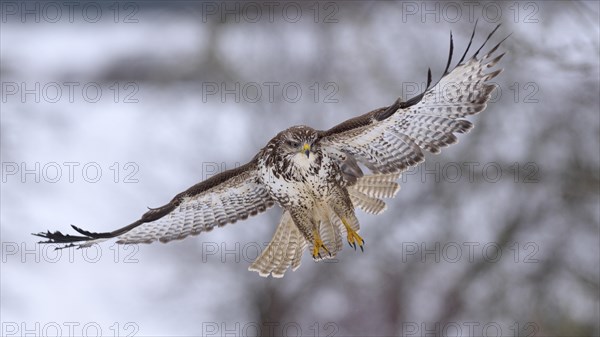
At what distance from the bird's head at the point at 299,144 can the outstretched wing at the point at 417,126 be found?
0.18 metres

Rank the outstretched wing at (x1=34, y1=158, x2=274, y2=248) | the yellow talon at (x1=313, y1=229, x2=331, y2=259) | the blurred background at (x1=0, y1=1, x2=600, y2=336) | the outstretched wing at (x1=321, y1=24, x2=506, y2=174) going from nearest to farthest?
the outstretched wing at (x1=321, y1=24, x2=506, y2=174)
the yellow talon at (x1=313, y1=229, x2=331, y2=259)
the outstretched wing at (x1=34, y1=158, x2=274, y2=248)
the blurred background at (x1=0, y1=1, x2=600, y2=336)

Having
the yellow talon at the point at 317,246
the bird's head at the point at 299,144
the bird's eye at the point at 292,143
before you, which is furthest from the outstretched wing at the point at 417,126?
the yellow talon at the point at 317,246

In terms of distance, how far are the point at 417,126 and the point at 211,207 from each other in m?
1.71

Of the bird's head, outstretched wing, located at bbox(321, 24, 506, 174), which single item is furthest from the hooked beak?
outstretched wing, located at bbox(321, 24, 506, 174)

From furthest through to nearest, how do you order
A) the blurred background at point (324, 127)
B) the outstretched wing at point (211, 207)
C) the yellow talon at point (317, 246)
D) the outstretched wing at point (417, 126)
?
1. the blurred background at point (324, 127)
2. the outstretched wing at point (211, 207)
3. the yellow talon at point (317, 246)
4. the outstretched wing at point (417, 126)

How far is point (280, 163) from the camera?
8984mm

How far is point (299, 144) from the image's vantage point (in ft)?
29.0

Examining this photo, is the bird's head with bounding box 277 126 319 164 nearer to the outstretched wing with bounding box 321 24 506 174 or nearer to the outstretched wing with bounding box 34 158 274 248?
the outstretched wing with bounding box 321 24 506 174

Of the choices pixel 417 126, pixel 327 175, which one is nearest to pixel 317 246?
pixel 327 175

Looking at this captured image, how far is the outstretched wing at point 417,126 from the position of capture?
877cm

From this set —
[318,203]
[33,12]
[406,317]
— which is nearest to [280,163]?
[318,203]

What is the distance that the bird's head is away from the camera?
8828mm

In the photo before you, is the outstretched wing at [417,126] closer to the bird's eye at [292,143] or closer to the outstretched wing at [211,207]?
the bird's eye at [292,143]

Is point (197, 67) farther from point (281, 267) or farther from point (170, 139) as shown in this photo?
point (281, 267)
